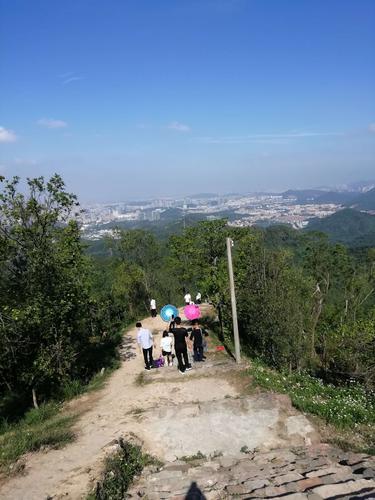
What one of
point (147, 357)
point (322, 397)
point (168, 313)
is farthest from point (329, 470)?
point (168, 313)

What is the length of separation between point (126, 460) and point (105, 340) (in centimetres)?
1160

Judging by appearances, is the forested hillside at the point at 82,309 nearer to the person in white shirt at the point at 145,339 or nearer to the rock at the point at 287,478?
the person in white shirt at the point at 145,339

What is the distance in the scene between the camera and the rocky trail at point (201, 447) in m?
6.85

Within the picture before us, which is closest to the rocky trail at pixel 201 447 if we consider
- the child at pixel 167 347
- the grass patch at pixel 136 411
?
the grass patch at pixel 136 411

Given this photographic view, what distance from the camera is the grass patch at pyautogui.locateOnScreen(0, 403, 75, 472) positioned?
8.70 metres

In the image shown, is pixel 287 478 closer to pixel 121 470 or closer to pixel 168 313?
pixel 121 470

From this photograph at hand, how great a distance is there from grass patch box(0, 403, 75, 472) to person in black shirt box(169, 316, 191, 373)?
350 cm

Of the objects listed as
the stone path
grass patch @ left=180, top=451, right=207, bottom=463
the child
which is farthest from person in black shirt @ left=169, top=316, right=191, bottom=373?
the stone path

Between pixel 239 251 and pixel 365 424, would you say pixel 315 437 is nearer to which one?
pixel 365 424

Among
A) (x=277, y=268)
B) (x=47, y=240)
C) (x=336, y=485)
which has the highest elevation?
(x=47, y=240)

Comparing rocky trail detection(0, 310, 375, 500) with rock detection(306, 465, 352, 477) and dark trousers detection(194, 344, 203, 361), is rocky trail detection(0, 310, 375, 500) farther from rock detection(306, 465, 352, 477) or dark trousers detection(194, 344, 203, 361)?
dark trousers detection(194, 344, 203, 361)

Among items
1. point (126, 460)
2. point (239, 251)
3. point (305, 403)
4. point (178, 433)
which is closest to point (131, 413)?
point (178, 433)

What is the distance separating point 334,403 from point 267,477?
13.8ft

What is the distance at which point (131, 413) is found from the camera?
1067 cm
